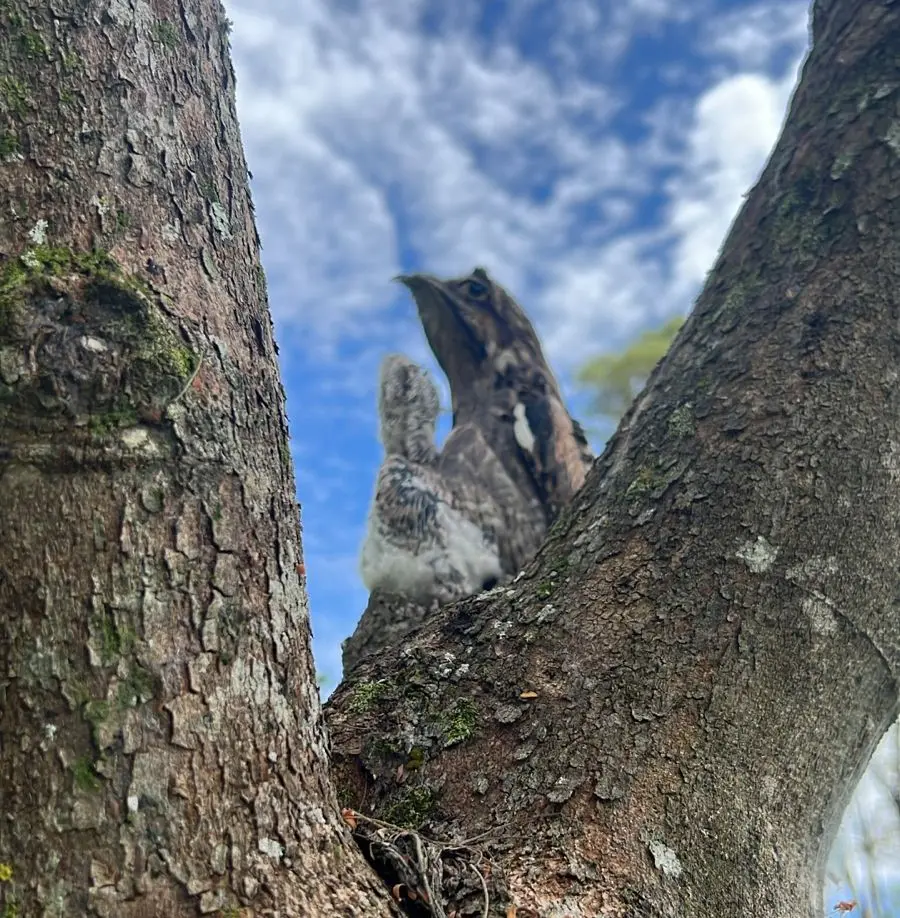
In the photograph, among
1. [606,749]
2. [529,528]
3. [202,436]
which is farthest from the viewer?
[529,528]

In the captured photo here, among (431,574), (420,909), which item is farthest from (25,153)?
(431,574)

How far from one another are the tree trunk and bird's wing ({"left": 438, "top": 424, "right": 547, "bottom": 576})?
11.0 ft

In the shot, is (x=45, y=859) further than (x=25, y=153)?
No

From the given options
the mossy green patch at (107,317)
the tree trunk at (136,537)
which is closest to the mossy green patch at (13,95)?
the tree trunk at (136,537)

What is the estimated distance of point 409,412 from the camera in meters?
4.92

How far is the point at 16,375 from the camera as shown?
1.10 m

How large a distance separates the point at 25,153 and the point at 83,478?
1.64 ft

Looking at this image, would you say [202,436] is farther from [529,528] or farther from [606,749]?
[529,528]

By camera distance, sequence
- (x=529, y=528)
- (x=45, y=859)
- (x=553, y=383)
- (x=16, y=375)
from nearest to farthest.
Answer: (x=45, y=859) → (x=16, y=375) → (x=529, y=528) → (x=553, y=383)

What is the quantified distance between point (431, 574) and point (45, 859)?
330cm

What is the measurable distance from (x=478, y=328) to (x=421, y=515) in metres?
1.55

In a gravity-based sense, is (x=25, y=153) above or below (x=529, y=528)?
below

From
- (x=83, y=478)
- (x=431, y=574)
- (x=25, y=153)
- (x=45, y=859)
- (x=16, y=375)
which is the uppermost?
(x=431, y=574)

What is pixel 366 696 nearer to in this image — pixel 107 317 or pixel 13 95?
pixel 107 317
